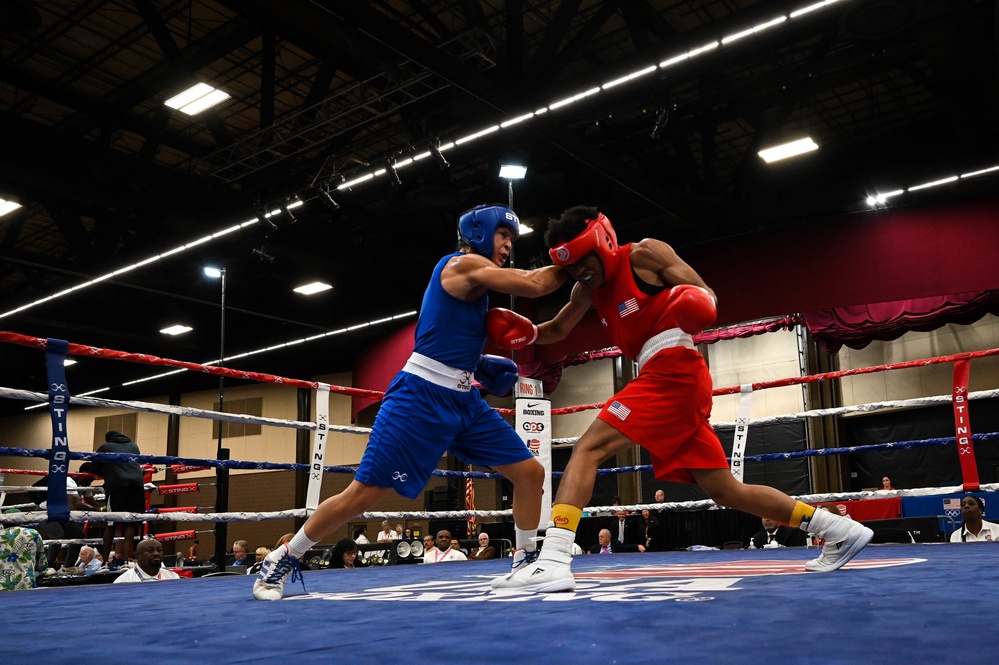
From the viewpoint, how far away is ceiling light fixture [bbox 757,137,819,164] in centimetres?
796

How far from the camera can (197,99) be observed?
7.68 meters

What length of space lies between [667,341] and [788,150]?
6.54 m

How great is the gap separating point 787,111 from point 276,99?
16.6 feet

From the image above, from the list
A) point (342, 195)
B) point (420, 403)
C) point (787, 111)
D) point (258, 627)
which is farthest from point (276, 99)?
point (258, 627)

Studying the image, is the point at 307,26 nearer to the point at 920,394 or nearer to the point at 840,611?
the point at 840,611

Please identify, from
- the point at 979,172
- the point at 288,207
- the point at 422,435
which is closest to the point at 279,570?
the point at 422,435

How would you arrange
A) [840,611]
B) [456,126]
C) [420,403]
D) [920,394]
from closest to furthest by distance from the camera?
[840,611], [420,403], [456,126], [920,394]

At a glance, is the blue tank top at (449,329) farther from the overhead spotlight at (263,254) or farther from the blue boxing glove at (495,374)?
the overhead spotlight at (263,254)

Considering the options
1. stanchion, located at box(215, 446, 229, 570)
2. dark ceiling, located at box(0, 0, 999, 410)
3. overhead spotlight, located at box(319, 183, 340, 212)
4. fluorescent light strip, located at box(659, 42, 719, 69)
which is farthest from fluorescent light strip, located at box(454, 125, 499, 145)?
→ stanchion, located at box(215, 446, 229, 570)

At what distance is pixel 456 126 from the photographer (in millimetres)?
7531

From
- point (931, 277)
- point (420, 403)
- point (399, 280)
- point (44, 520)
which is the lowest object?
point (44, 520)

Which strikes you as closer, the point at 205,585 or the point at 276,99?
the point at 205,585

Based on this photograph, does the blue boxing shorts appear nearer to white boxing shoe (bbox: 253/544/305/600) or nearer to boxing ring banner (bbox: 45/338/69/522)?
white boxing shoe (bbox: 253/544/305/600)

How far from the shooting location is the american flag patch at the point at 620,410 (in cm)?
235
